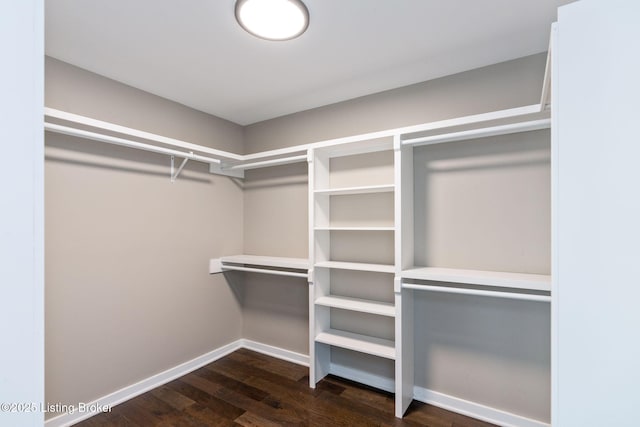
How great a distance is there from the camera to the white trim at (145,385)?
1902 mm

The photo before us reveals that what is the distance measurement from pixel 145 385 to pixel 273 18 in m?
2.74

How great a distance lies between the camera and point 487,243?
201 cm

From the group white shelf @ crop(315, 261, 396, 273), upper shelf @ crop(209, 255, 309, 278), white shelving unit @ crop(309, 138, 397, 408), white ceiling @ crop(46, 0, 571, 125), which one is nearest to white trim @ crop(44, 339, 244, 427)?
upper shelf @ crop(209, 255, 309, 278)

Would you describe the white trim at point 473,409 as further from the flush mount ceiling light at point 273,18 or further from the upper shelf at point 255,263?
the flush mount ceiling light at point 273,18

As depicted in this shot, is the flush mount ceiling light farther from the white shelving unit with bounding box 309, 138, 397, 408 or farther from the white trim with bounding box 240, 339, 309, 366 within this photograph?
the white trim with bounding box 240, 339, 309, 366

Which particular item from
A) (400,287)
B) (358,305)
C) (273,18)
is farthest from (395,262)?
(273,18)

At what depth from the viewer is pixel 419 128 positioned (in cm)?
194

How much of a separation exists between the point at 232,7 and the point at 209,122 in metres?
1.56

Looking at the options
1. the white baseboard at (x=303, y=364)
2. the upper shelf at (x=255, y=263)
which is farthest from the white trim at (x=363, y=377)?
the upper shelf at (x=255, y=263)

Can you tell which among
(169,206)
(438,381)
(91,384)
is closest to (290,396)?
(438,381)

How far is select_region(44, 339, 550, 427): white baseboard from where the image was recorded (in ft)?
6.23

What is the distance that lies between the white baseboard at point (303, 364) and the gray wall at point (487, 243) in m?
0.05

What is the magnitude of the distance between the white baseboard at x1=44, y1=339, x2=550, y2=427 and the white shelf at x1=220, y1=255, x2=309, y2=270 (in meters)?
0.89
